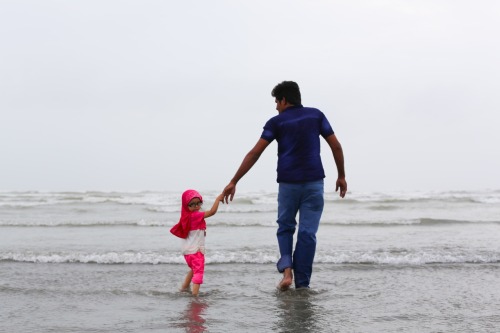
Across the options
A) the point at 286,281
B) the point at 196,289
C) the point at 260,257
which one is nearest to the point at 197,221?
the point at 196,289

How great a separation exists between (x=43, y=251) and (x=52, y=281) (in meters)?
2.56

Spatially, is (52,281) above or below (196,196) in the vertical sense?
below

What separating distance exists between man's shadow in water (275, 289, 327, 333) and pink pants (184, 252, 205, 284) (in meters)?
0.76

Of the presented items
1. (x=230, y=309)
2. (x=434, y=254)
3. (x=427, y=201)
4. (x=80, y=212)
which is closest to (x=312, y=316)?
(x=230, y=309)

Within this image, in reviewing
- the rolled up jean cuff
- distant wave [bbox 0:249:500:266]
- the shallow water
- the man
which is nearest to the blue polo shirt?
the man

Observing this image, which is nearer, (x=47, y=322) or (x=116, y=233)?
(x=47, y=322)

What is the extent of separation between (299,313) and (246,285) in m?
1.46

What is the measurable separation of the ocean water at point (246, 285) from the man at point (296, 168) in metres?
0.34

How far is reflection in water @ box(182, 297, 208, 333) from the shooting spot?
3.82 metres

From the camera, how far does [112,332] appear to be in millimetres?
3689

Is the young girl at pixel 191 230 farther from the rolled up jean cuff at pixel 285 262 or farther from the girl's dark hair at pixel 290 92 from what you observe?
the girl's dark hair at pixel 290 92

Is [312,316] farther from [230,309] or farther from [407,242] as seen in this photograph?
[407,242]

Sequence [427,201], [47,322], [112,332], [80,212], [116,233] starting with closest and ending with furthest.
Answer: [112,332] → [47,322] → [116,233] → [80,212] → [427,201]

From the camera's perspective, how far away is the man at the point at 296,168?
518 cm
